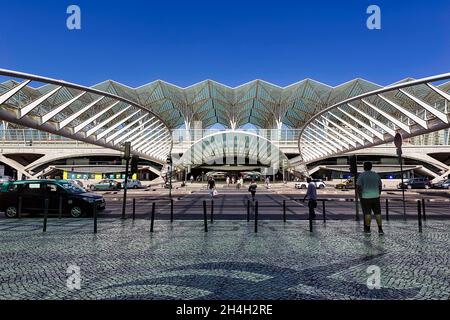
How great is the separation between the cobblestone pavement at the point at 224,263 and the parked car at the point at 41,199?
11.4 ft

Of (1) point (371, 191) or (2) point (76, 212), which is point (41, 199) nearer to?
(2) point (76, 212)

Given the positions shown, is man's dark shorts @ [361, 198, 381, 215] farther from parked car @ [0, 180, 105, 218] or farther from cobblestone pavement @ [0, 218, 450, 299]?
parked car @ [0, 180, 105, 218]

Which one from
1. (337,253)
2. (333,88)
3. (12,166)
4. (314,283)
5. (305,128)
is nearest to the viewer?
(314,283)

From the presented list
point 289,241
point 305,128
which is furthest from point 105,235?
point 305,128

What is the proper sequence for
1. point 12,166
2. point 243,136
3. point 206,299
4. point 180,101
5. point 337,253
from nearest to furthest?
1. point 206,299
2. point 337,253
3. point 243,136
4. point 12,166
5. point 180,101

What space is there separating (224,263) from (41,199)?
11.0 m

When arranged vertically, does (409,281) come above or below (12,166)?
below

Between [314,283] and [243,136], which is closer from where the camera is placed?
[314,283]

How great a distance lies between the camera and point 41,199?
13266 mm

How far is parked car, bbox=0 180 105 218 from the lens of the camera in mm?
13156

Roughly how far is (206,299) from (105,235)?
568 cm

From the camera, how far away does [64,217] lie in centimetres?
1304

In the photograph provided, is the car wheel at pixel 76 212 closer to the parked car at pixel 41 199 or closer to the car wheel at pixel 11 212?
the parked car at pixel 41 199
